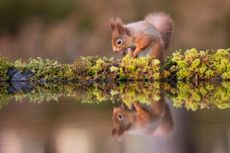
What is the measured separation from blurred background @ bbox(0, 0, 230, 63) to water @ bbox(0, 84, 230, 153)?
604cm

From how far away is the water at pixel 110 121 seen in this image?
4148 mm

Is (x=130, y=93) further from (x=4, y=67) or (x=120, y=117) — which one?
(x=4, y=67)

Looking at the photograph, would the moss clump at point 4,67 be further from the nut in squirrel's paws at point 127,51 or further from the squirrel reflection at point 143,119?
the squirrel reflection at point 143,119

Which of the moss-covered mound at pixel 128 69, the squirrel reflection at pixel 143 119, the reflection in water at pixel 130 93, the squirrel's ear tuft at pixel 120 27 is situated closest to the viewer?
the squirrel reflection at pixel 143 119

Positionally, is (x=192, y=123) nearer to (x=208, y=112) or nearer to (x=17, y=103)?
(x=208, y=112)

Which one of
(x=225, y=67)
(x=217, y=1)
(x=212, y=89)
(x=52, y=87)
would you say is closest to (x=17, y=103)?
(x=52, y=87)

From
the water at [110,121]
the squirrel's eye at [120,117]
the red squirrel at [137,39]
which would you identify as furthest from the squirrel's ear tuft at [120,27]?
the squirrel's eye at [120,117]

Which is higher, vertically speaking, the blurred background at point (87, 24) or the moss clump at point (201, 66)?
the blurred background at point (87, 24)

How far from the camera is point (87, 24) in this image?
14.1 m

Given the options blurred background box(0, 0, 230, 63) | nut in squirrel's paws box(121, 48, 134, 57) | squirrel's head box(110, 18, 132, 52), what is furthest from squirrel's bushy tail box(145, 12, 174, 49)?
blurred background box(0, 0, 230, 63)

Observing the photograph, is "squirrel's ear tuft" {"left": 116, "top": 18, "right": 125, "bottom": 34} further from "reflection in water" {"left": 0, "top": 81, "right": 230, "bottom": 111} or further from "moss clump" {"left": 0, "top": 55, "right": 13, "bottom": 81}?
"moss clump" {"left": 0, "top": 55, "right": 13, "bottom": 81}

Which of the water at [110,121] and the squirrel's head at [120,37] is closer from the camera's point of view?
the water at [110,121]

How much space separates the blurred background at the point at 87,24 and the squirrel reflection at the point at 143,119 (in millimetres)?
7274

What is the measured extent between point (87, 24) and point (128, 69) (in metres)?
6.00
